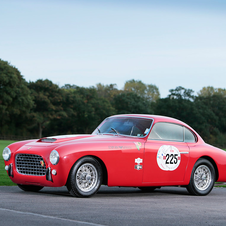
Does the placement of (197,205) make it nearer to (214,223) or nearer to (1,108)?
(214,223)

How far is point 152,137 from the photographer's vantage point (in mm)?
9617

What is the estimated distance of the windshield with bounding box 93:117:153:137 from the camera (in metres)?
9.67

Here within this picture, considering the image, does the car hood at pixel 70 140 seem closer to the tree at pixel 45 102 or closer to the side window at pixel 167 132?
the side window at pixel 167 132

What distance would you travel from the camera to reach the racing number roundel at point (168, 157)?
9414 millimetres

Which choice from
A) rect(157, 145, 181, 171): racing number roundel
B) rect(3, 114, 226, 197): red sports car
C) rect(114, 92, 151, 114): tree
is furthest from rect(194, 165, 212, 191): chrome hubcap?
rect(114, 92, 151, 114): tree

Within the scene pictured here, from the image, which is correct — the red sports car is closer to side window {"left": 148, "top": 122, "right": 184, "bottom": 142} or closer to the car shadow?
side window {"left": 148, "top": 122, "right": 184, "bottom": 142}

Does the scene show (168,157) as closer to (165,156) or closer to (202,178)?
(165,156)

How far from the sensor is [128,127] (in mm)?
9789

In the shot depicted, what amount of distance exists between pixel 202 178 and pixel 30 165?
12.9 ft

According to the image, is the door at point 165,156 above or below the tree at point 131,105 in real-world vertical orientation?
below

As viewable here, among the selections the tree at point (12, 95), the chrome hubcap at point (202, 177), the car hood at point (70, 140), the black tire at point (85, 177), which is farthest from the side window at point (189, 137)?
the tree at point (12, 95)

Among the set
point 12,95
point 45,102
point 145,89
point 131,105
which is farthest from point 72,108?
point 145,89

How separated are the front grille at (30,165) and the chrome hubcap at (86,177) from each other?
67 centimetres

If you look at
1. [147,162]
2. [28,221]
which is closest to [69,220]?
[28,221]
